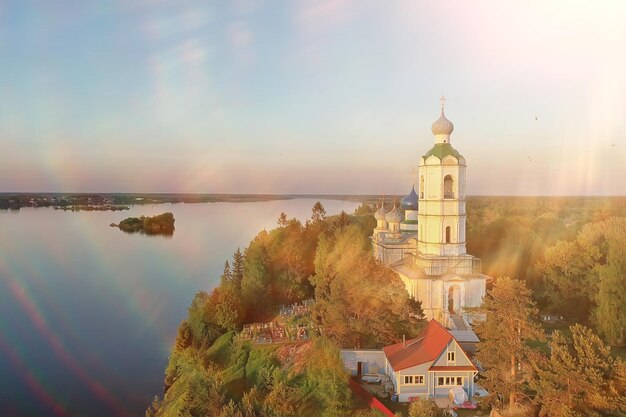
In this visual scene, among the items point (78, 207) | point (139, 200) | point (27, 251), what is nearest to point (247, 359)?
point (27, 251)

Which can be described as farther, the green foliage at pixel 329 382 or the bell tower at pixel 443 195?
the bell tower at pixel 443 195

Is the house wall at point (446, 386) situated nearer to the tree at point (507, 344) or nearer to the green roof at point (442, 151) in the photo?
the tree at point (507, 344)

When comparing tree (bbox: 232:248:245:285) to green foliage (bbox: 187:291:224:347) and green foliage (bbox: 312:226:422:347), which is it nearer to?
green foliage (bbox: 187:291:224:347)

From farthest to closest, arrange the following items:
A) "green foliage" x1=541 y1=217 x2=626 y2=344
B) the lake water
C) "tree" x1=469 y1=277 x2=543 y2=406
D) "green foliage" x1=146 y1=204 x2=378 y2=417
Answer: the lake water, "green foliage" x1=541 y1=217 x2=626 y2=344, "green foliage" x1=146 y1=204 x2=378 y2=417, "tree" x1=469 y1=277 x2=543 y2=406

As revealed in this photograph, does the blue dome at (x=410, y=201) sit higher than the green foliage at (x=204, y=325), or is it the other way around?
the blue dome at (x=410, y=201)

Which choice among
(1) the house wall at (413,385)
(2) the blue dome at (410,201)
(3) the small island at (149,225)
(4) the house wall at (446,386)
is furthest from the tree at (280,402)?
(3) the small island at (149,225)

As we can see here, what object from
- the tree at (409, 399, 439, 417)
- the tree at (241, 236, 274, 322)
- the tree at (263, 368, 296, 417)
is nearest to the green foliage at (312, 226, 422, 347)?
the tree at (263, 368, 296, 417)

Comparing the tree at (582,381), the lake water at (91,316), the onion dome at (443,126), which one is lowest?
the lake water at (91,316)
